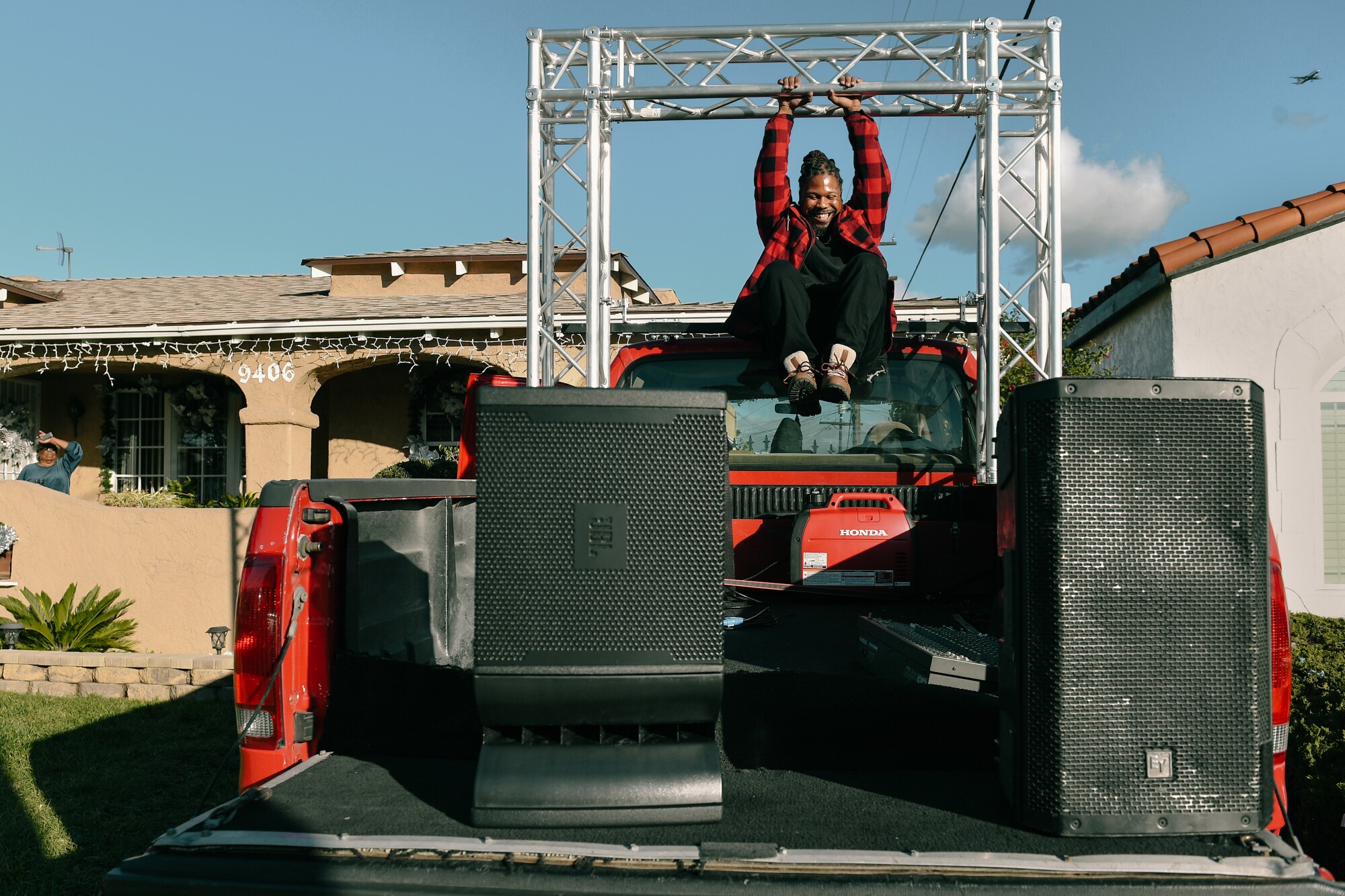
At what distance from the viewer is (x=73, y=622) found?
7922 millimetres

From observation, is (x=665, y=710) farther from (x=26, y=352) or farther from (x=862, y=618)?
(x=26, y=352)

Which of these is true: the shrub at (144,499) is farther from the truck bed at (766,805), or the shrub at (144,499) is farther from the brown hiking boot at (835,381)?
the truck bed at (766,805)

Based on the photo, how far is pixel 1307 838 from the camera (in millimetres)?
3596

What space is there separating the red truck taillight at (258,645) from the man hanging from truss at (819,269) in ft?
6.21

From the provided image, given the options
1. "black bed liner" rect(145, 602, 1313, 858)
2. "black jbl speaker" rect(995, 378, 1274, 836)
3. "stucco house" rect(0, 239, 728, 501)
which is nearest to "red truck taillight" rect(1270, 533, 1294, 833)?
"black jbl speaker" rect(995, 378, 1274, 836)

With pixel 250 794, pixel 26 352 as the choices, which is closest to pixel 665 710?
pixel 250 794

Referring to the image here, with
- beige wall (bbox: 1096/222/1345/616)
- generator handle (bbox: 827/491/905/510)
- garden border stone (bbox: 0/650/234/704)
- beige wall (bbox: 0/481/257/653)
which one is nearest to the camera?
generator handle (bbox: 827/491/905/510)

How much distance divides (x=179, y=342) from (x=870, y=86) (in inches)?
414

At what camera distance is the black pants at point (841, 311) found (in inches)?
137

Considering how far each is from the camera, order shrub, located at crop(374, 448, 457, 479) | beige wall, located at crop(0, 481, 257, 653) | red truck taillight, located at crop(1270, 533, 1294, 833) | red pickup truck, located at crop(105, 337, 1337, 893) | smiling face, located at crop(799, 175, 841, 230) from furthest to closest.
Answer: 1. beige wall, located at crop(0, 481, 257, 653)
2. shrub, located at crop(374, 448, 457, 479)
3. smiling face, located at crop(799, 175, 841, 230)
4. red truck taillight, located at crop(1270, 533, 1294, 833)
5. red pickup truck, located at crop(105, 337, 1337, 893)

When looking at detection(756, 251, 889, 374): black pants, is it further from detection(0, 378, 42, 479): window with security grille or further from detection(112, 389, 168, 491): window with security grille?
detection(0, 378, 42, 479): window with security grille

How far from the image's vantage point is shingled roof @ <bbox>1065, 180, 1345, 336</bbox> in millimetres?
9008

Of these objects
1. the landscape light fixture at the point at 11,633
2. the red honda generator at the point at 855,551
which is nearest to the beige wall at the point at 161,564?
the landscape light fixture at the point at 11,633

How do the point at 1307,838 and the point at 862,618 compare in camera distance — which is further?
the point at 1307,838
